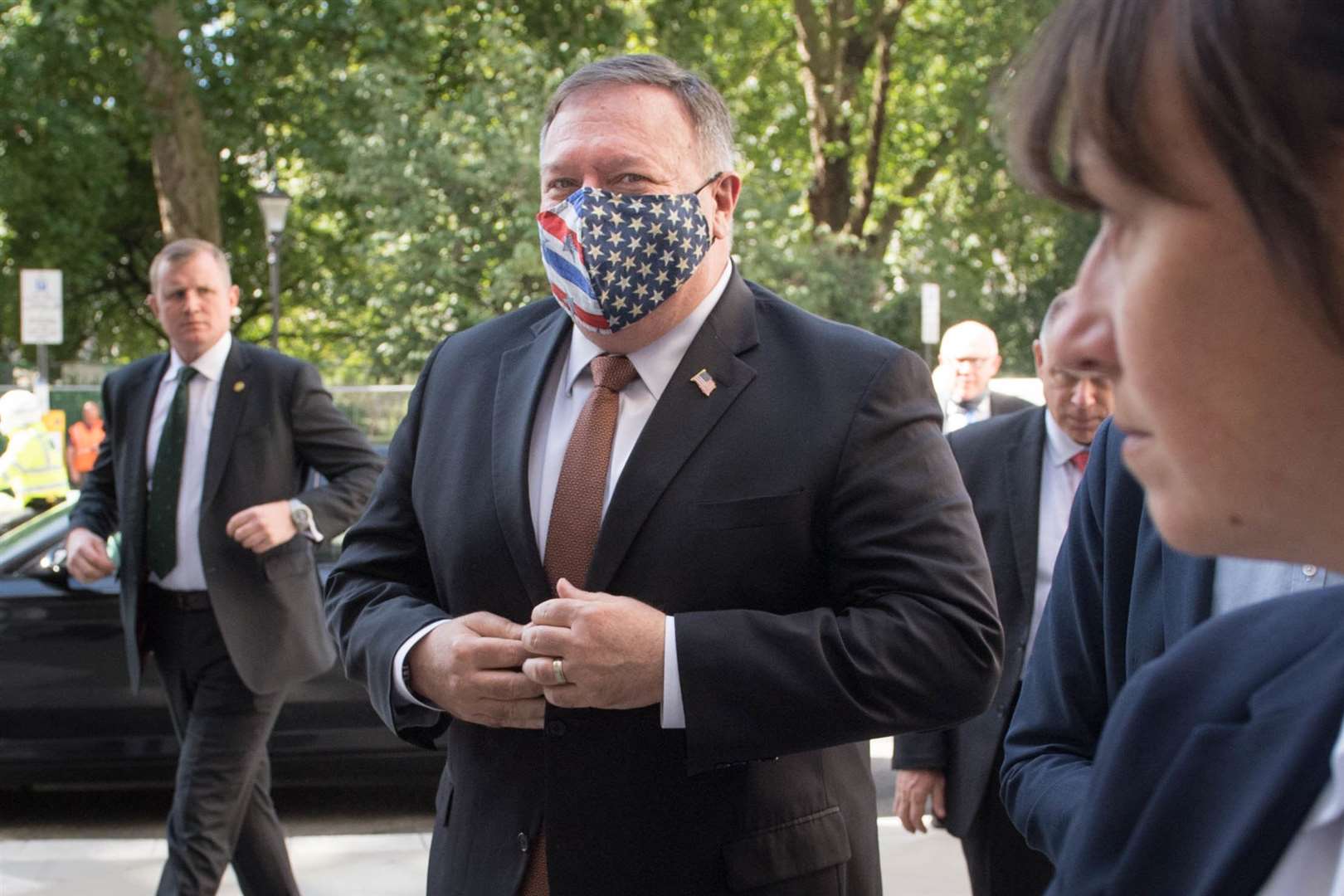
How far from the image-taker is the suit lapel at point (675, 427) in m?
2.57

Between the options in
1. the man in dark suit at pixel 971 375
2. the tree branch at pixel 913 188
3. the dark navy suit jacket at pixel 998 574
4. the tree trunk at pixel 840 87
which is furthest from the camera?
the tree branch at pixel 913 188

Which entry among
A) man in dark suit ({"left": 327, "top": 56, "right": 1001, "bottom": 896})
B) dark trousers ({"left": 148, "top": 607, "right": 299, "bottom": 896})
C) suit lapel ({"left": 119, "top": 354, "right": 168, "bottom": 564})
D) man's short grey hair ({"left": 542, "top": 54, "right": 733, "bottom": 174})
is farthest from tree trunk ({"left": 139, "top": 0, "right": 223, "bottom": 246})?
man in dark suit ({"left": 327, "top": 56, "right": 1001, "bottom": 896})

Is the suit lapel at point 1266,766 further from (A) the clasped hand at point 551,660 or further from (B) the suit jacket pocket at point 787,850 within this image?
(B) the suit jacket pocket at point 787,850

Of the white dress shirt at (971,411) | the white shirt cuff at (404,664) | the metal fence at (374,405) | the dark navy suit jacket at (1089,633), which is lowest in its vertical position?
the metal fence at (374,405)

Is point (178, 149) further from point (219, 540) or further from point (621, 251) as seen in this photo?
point (621, 251)

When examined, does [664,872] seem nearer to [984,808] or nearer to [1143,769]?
[1143,769]

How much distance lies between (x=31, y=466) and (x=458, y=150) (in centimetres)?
703

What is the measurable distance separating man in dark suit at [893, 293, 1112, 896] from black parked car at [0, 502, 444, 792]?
3269 mm

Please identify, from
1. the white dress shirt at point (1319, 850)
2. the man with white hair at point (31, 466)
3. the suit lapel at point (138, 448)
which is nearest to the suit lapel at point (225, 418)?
the suit lapel at point (138, 448)

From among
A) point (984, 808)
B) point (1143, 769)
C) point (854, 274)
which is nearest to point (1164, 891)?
point (1143, 769)

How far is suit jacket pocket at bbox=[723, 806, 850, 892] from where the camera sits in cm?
249

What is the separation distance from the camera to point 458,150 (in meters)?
18.6

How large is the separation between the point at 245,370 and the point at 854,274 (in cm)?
1896

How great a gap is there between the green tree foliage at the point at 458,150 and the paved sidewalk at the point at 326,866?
11.4 m
